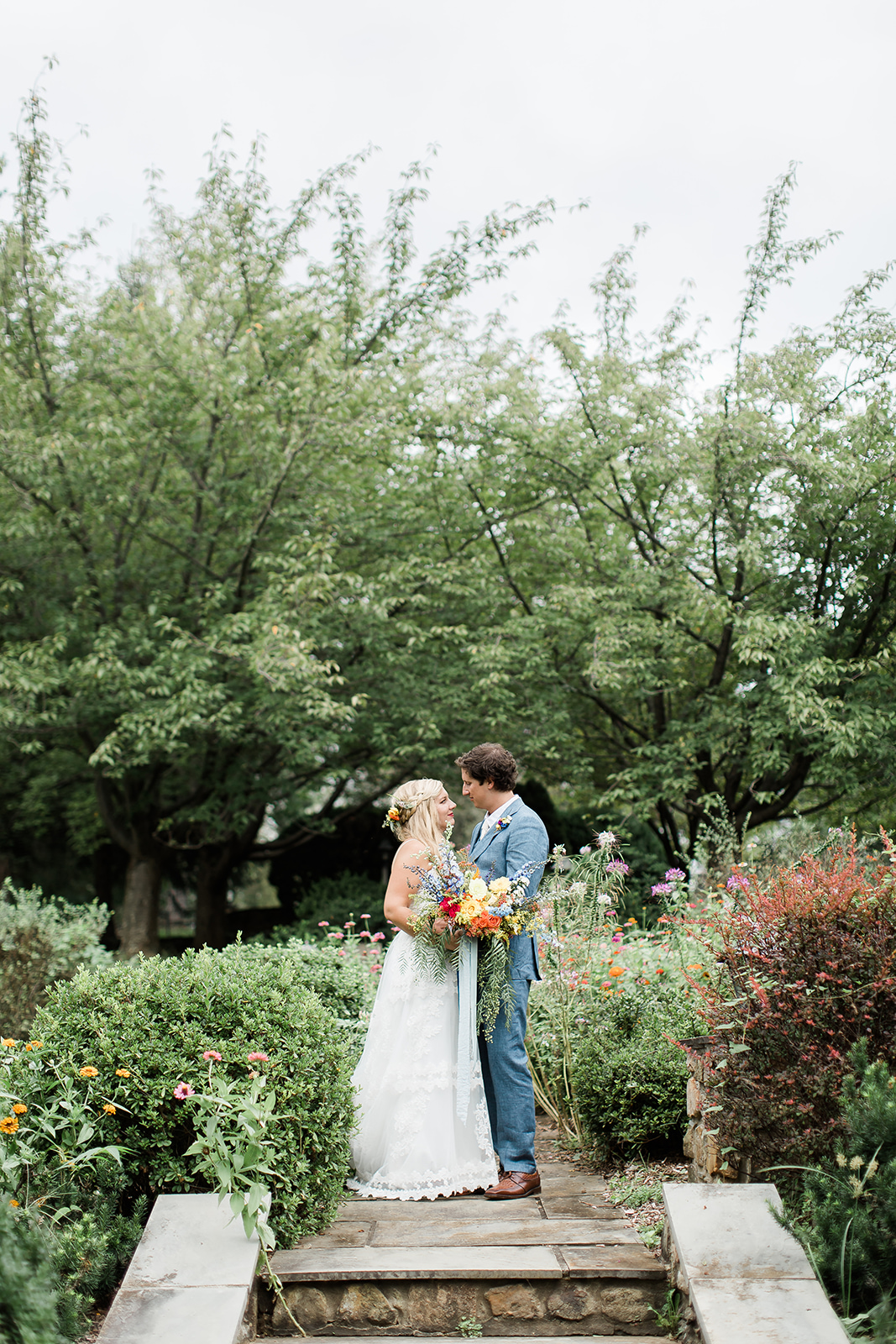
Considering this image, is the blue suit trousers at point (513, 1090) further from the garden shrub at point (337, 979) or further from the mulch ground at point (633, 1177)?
the garden shrub at point (337, 979)

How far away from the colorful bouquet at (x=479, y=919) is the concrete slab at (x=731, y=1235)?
3.54ft

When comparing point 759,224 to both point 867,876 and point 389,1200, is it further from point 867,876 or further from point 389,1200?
point 389,1200

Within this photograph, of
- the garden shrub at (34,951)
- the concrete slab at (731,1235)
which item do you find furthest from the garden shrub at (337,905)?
the concrete slab at (731,1235)

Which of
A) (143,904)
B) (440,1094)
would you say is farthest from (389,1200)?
(143,904)

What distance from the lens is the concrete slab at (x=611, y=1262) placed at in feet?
9.77

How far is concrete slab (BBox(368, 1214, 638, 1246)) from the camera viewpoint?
325 cm

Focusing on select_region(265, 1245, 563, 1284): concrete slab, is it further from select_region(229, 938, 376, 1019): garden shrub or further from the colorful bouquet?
select_region(229, 938, 376, 1019): garden shrub

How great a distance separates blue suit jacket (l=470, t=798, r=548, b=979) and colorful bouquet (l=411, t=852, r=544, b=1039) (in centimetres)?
4

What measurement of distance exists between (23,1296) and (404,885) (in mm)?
2152

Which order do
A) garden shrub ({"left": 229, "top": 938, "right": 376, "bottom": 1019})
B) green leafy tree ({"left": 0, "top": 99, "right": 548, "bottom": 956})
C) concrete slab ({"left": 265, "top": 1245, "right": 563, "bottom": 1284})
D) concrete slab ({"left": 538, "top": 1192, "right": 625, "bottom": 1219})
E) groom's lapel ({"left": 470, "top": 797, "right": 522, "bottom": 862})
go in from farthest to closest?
green leafy tree ({"left": 0, "top": 99, "right": 548, "bottom": 956})
garden shrub ({"left": 229, "top": 938, "right": 376, "bottom": 1019})
groom's lapel ({"left": 470, "top": 797, "right": 522, "bottom": 862})
concrete slab ({"left": 538, "top": 1192, "right": 625, "bottom": 1219})
concrete slab ({"left": 265, "top": 1245, "right": 563, "bottom": 1284})

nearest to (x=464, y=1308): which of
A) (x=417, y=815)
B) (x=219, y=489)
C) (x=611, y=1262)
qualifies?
(x=611, y=1262)

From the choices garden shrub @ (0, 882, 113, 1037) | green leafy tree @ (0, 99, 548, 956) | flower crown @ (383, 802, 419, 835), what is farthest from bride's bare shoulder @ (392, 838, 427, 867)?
green leafy tree @ (0, 99, 548, 956)

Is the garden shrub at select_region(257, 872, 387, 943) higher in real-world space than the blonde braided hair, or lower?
lower

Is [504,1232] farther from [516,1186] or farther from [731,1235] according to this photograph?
[731,1235]
